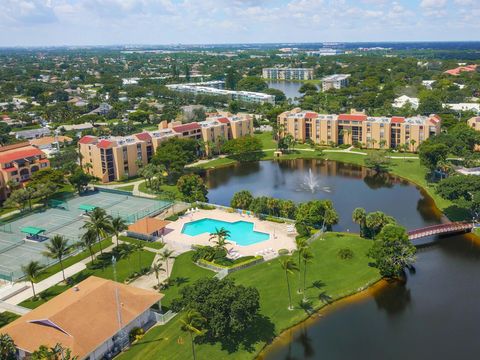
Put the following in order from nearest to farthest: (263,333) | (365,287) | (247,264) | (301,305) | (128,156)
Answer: (263,333)
(301,305)
(365,287)
(247,264)
(128,156)

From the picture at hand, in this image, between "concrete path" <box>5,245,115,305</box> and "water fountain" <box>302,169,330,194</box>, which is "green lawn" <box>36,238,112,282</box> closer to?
"concrete path" <box>5,245,115,305</box>

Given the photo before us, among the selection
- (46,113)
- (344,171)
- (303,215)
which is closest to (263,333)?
(303,215)

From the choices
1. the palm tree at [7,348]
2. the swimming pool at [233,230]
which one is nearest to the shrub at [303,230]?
the swimming pool at [233,230]

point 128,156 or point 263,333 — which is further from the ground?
point 128,156

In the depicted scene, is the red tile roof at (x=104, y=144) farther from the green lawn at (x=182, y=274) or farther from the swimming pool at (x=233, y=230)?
the green lawn at (x=182, y=274)

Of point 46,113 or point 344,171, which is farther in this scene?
point 46,113

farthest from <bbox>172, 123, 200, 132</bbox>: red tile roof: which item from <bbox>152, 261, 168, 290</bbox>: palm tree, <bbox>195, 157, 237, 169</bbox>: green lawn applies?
<bbox>152, 261, 168, 290</bbox>: palm tree

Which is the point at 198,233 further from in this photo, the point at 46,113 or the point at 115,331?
the point at 46,113
